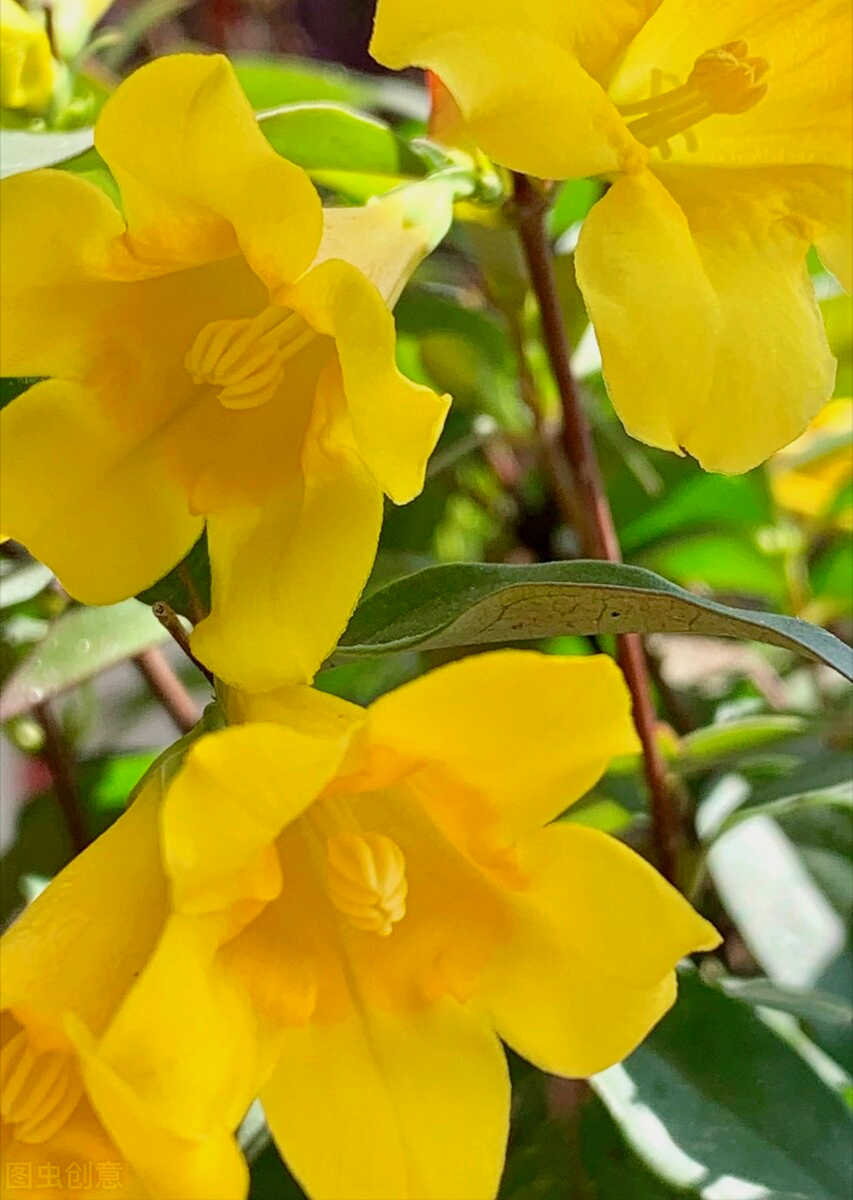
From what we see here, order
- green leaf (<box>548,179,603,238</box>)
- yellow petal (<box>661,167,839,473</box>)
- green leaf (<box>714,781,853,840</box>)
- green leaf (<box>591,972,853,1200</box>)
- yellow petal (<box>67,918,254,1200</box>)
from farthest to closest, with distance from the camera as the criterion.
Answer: green leaf (<box>548,179,603,238</box>)
green leaf (<box>714,781,853,840</box>)
green leaf (<box>591,972,853,1200</box>)
yellow petal (<box>661,167,839,473</box>)
yellow petal (<box>67,918,254,1200</box>)

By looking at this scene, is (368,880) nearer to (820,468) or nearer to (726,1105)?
(726,1105)

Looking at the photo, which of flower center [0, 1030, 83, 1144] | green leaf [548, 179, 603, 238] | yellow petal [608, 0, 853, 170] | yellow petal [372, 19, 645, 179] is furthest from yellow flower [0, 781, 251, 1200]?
green leaf [548, 179, 603, 238]

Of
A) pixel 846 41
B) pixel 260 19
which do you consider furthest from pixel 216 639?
pixel 260 19

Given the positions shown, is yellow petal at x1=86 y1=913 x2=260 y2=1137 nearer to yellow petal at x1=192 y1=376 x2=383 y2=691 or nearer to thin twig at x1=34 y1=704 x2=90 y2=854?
yellow petal at x1=192 y1=376 x2=383 y2=691

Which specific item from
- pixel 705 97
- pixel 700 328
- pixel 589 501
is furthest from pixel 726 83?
pixel 589 501

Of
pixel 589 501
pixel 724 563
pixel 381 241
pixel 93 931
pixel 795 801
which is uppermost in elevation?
pixel 381 241
